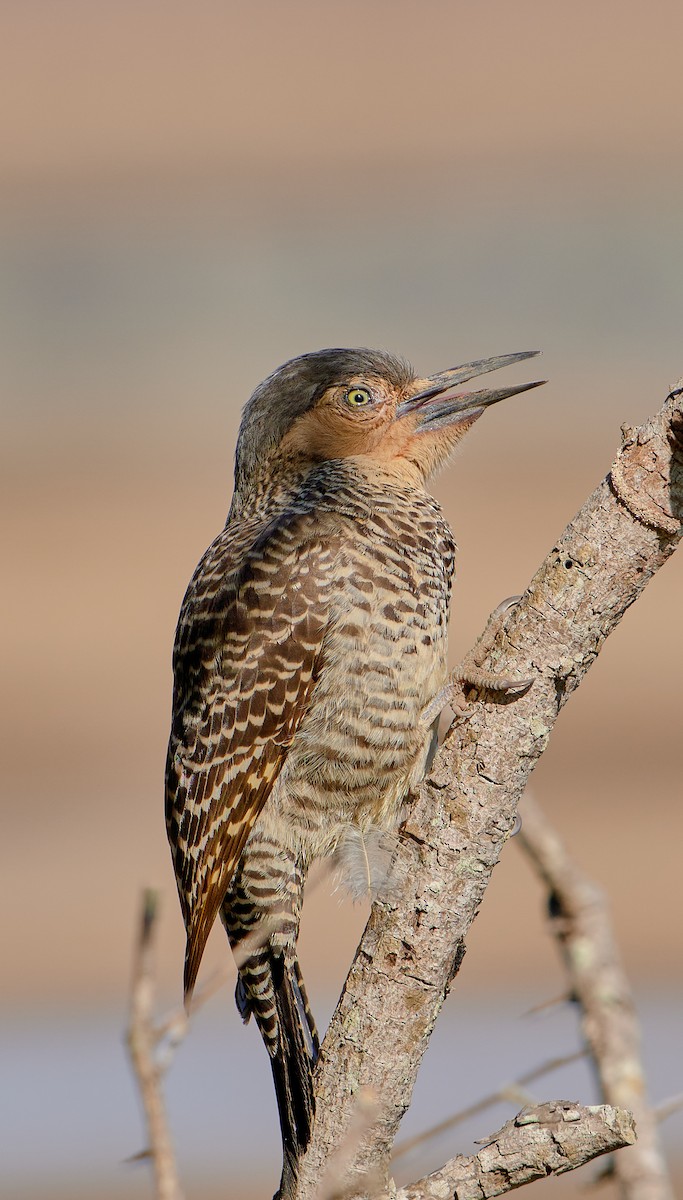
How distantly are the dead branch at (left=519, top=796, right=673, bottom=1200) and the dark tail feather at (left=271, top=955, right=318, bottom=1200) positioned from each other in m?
0.63

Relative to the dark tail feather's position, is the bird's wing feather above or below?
above

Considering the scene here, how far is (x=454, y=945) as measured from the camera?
2531 mm

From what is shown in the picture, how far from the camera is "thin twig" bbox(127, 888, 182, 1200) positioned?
1.74 m

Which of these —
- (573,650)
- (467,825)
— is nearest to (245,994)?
(467,825)

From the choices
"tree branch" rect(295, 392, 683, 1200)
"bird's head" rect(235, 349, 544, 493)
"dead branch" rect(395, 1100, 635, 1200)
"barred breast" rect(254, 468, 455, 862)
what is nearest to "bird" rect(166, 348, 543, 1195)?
"barred breast" rect(254, 468, 455, 862)

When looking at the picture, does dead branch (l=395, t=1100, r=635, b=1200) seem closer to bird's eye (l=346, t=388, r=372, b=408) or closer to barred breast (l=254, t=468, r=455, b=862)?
barred breast (l=254, t=468, r=455, b=862)

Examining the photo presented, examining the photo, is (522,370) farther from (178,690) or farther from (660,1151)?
(660,1151)

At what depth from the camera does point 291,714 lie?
355 centimetres

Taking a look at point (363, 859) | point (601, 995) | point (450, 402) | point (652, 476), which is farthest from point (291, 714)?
point (652, 476)

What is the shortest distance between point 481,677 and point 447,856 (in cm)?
33

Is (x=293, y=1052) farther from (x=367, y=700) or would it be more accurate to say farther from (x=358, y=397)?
(x=358, y=397)

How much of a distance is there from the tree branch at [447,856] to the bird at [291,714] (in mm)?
850

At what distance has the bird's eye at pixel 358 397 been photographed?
4176 mm

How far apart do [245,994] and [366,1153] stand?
1.10 metres
